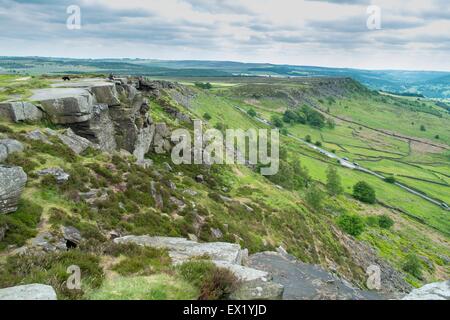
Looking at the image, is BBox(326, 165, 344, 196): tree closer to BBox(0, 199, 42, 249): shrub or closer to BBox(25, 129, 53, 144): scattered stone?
BBox(25, 129, 53, 144): scattered stone

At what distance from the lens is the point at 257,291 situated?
547 inches

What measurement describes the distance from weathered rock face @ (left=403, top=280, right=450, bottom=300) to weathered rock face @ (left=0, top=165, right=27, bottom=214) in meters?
19.9

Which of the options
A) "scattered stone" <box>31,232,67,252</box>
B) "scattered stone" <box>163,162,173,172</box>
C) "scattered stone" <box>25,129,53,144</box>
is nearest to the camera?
"scattered stone" <box>31,232,67,252</box>

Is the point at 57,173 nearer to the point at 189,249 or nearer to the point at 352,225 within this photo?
the point at 189,249

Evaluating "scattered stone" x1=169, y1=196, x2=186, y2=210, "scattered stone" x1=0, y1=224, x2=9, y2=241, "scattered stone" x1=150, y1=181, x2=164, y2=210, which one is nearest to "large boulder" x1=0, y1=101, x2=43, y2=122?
"scattered stone" x1=150, y1=181, x2=164, y2=210

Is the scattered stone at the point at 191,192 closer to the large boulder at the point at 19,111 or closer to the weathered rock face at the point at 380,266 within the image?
the large boulder at the point at 19,111

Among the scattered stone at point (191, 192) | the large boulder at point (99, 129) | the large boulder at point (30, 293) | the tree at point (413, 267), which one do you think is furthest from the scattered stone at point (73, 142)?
the tree at point (413, 267)

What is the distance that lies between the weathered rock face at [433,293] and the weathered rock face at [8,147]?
25083 millimetres

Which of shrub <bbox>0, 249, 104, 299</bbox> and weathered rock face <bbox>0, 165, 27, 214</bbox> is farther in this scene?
weathered rock face <bbox>0, 165, 27, 214</bbox>

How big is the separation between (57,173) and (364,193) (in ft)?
364

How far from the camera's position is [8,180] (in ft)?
65.0

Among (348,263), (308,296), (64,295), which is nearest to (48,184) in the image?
(64,295)

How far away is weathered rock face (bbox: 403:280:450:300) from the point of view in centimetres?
1468
